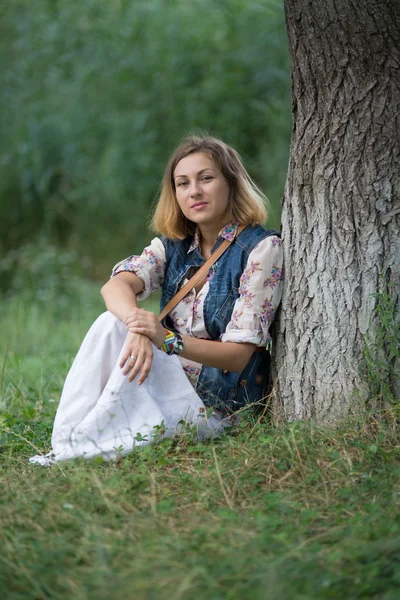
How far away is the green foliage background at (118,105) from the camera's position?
26.1 feet

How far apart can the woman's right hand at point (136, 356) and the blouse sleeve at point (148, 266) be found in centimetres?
49

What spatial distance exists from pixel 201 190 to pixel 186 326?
57cm

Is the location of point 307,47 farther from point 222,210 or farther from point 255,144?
point 255,144

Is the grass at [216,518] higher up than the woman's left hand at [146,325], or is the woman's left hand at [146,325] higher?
the woman's left hand at [146,325]

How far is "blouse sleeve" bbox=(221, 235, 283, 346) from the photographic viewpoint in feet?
10.1

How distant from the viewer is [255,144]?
816 centimetres

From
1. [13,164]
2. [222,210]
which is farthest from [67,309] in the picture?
[222,210]

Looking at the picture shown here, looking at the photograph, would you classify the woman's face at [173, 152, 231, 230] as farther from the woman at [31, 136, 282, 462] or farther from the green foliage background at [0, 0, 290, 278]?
the green foliage background at [0, 0, 290, 278]

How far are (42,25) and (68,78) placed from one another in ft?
2.06

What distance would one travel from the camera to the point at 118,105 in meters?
8.30

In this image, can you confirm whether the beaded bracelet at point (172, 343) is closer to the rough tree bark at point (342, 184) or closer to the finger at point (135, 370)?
the finger at point (135, 370)

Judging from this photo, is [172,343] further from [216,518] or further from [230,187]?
[216,518]

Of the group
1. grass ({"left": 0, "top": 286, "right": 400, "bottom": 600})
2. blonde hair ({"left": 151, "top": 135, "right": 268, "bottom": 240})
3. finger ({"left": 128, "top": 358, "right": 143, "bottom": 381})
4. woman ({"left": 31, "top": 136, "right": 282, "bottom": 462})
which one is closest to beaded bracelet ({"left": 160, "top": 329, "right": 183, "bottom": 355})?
woman ({"left": 31, "top": 136, "right": 282, "bottom": 462})

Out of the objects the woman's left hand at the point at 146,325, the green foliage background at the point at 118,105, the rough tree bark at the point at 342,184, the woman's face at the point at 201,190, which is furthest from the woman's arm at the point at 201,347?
the green foliage background at the point at 118,105
